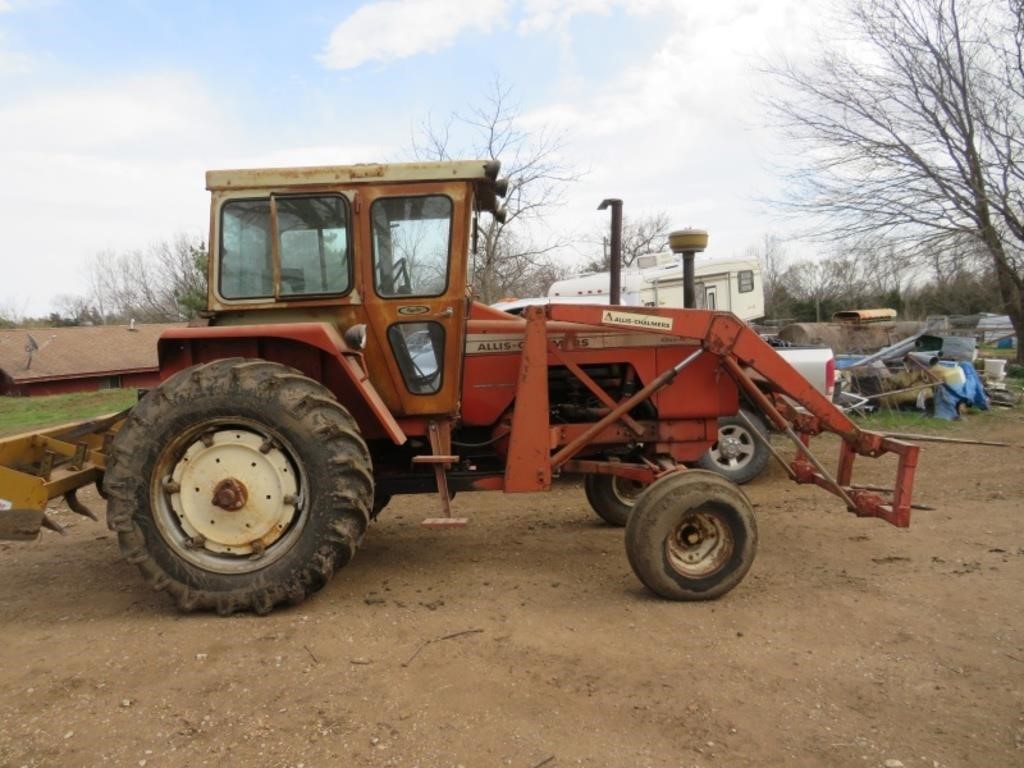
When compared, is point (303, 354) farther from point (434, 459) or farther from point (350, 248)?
point (434, 459)

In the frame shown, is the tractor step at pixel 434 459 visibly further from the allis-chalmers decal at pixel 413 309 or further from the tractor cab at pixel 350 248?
the allis-chalmers decal at pixel 413 309

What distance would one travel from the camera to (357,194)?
4.34m

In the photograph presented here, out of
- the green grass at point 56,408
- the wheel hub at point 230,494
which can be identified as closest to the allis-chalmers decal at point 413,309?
the wheel hub at point 230,494

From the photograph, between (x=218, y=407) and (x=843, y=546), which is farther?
(x=843, y=546)

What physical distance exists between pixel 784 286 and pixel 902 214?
→ 38.2m

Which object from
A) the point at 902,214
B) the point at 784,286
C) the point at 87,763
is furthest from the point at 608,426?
the point at 784,286

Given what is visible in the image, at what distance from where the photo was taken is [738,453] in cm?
746

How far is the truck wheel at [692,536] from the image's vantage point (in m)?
4.03

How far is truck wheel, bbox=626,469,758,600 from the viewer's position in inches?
159

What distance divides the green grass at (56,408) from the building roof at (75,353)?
682 cm

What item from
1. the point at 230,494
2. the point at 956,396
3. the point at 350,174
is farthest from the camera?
the point at 956,396

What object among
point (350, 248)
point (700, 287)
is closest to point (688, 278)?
point (350, 248)

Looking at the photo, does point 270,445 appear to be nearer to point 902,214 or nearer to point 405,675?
point 405,675

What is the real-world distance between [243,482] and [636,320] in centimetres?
234
